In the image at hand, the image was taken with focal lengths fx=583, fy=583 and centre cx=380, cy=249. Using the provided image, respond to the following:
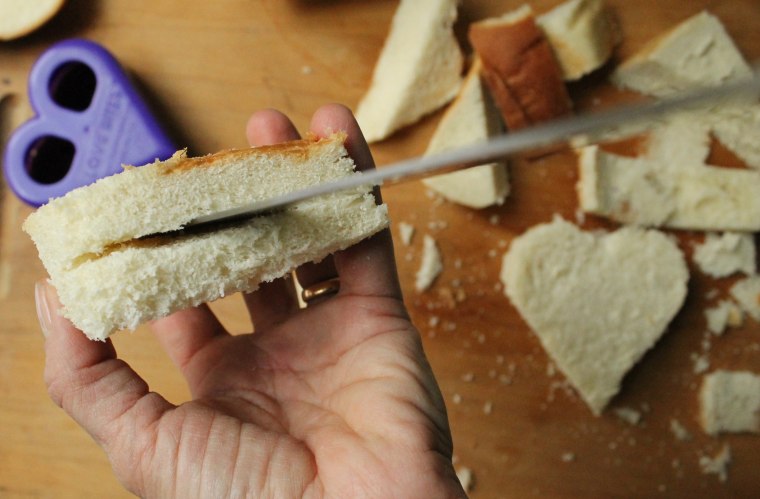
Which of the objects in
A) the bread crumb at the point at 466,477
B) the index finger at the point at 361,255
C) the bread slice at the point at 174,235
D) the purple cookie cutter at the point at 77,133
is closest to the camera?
the bread slice at the point at 174,235

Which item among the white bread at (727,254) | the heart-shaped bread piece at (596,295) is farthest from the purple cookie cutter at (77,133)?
the white bread at (727,254)

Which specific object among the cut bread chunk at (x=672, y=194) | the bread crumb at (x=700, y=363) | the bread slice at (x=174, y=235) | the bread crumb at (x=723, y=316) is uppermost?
the bread slice at (x=174, y=235)

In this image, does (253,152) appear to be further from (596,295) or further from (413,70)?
(596,295)

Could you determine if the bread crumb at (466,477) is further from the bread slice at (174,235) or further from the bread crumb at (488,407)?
the bread slice at (174,235)

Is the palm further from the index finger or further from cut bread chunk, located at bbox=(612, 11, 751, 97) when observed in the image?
cut bread chunk, located at bbox=(612, 11, 751, 97)

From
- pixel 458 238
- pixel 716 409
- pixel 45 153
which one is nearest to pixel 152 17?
pixel 45 153

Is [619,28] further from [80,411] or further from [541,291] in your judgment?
[80,411]

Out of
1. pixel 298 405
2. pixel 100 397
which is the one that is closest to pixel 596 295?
pixel 298 405
